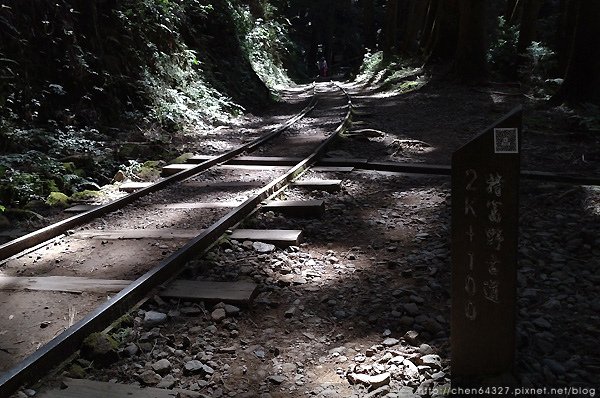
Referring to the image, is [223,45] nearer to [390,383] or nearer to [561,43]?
[561,43]

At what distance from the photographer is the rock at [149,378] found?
3.07 metres

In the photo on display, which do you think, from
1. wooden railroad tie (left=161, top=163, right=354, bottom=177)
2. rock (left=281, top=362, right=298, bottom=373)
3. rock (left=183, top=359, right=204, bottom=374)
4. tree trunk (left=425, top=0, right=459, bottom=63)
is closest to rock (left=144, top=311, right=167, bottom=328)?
rock (left=183, top=359, right=204, bottom=374)

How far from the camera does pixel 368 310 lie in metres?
3.97

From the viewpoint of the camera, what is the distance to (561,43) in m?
13.5

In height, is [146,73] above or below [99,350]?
above

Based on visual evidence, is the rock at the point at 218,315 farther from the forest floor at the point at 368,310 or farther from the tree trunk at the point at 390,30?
the tree trunk at the point at 390,30

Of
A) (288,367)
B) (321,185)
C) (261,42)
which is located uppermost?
(261,42)

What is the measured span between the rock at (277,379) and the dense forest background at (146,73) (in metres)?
4.59

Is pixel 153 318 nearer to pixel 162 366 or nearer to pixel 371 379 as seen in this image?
pixel 162 366

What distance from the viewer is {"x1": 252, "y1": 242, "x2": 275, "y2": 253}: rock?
4.99 metres

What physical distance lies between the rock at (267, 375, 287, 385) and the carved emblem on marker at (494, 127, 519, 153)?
1788mm

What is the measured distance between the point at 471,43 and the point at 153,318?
1376cm

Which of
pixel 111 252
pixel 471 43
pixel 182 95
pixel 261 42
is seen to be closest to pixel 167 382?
pixel 111 252

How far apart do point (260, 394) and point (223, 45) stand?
56.7 feet
